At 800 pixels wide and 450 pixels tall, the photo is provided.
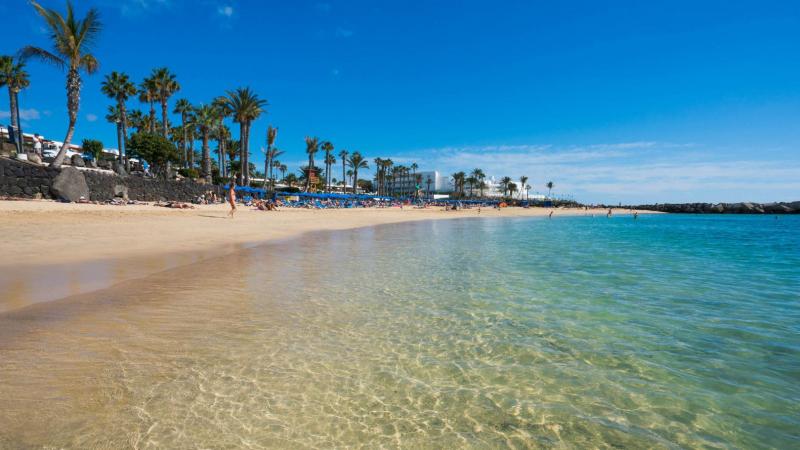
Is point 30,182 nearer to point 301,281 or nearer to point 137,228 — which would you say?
point 137,228

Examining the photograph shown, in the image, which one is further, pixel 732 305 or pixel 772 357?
pixel 732 305

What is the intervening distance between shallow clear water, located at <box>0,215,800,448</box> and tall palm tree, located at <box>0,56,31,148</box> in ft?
180

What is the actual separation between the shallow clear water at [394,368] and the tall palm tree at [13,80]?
54.9m

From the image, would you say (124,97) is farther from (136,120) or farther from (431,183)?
(431,183)

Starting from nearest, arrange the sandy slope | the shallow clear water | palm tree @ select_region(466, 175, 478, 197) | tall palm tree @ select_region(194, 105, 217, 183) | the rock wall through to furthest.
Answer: the shallow clear water
the sandy slope
the rock wall
tall palm tree @ select_region(194, 105, 217, 183)
palm tree @ select_region(466, 175, 478, 197)

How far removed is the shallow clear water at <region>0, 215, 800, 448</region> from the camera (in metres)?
2.84

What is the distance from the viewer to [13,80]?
42531mm

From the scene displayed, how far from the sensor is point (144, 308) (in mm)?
5594

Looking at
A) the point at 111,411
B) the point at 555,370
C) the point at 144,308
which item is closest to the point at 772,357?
the point at 555,370

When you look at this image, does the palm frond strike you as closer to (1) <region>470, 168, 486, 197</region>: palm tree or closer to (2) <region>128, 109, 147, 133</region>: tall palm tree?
(2) <region>128, 109, 147, 133</region>: tall palm tree

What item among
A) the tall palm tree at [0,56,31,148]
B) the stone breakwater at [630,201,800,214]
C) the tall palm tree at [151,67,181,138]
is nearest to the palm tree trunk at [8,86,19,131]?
the tall palm tree at [0,56,31,148]

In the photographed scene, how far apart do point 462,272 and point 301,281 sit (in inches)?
168

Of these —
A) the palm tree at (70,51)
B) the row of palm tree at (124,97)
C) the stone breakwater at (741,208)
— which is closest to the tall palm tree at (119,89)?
the row of palm tree at (124,97)

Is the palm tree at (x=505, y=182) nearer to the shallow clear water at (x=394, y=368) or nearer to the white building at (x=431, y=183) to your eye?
the white building at (x=431, y=183)
